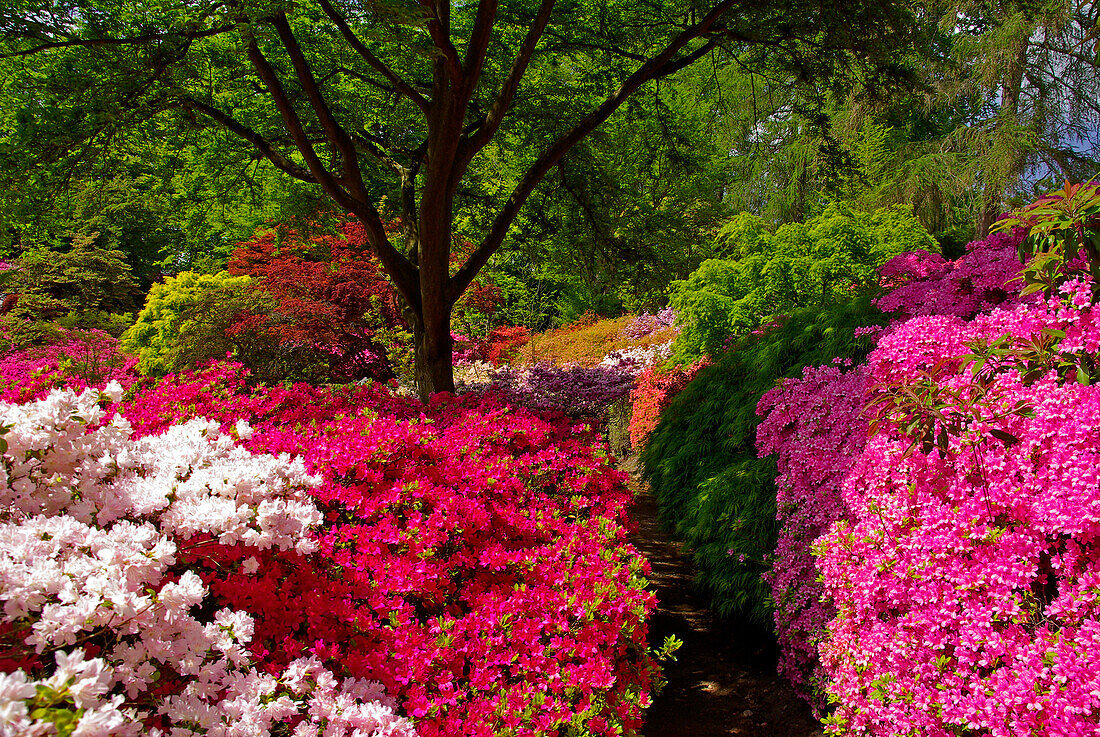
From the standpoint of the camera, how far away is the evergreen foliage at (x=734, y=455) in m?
3.58

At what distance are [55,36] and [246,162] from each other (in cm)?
267

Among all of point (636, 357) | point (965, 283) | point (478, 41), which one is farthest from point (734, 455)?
point (636, 357)

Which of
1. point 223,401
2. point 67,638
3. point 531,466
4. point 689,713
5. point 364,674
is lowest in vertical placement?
point 689,713

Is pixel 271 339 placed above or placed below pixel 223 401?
above

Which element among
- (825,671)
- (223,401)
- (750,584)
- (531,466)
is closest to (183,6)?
(223,401)

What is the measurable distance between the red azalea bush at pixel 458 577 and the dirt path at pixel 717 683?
48 cm

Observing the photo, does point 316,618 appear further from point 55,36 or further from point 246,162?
point 246,162

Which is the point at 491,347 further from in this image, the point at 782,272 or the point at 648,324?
the point at 782,272

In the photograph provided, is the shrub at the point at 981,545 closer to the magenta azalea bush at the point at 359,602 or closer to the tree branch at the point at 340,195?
the magenta azalea bush at the point at 359,602

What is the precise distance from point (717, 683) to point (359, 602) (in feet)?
7.27

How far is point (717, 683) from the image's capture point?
3.34 m

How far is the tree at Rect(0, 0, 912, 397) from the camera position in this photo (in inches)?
183

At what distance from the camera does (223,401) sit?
397 centimetres

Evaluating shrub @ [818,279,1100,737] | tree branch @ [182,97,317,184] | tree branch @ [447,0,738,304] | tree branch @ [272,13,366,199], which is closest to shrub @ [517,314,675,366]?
tree branch @ [447,0,738,304]
